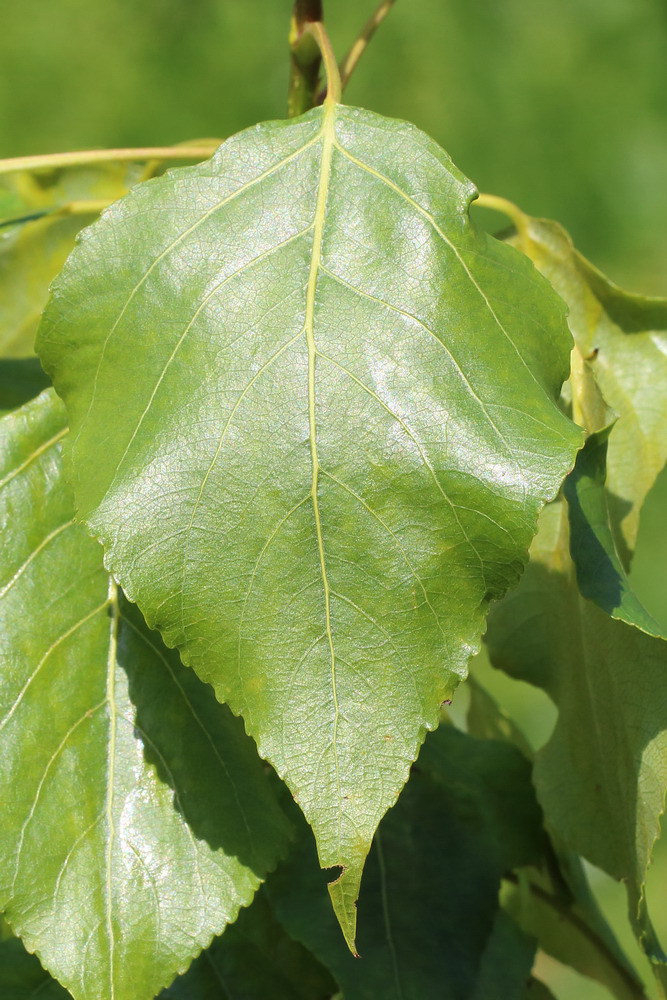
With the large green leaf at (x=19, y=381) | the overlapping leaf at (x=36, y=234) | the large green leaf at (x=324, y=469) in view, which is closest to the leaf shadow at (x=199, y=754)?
the large green leaf at (x=324, y=469)

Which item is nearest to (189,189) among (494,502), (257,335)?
(257,335)

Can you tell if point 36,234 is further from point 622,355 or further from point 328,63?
point 622,355

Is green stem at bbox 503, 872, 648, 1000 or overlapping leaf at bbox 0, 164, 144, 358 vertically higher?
overlapping leaf at bbox 0, 164, 144, 358

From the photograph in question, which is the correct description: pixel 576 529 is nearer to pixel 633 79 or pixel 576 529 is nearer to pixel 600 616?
pixel 600 616

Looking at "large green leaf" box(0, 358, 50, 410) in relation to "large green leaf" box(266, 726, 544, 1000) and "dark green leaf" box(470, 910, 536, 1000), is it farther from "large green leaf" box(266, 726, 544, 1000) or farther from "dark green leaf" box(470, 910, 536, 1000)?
"dark green leaf" box(470, 910, 536, 1000)

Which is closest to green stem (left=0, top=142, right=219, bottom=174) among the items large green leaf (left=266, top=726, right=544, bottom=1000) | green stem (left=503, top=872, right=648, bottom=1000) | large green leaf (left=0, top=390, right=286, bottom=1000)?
large green leaf (left=0, top=390, right=286, bottom=1000)

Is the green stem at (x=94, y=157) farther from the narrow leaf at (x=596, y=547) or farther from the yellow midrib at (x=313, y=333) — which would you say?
the narrow leaf at (x=596, y=547)
